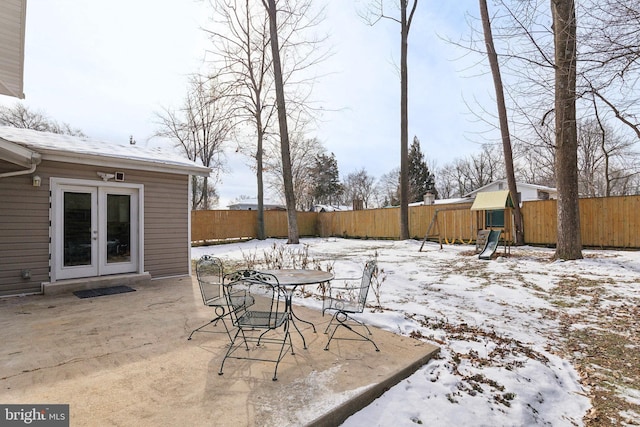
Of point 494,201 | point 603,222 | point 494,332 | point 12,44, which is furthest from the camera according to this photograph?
point 494,201

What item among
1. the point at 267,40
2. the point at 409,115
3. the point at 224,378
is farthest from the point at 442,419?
the point at 267,40

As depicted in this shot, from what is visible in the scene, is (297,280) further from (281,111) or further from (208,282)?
(281,111)

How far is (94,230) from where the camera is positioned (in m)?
5.46

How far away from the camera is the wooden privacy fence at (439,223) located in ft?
31.0

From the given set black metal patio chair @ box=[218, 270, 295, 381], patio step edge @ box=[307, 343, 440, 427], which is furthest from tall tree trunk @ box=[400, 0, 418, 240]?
patio step edge @ box=[307, 343, 440, 427]

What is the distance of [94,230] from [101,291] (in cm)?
107

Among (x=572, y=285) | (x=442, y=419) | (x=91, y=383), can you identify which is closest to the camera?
(x=442, y=419)

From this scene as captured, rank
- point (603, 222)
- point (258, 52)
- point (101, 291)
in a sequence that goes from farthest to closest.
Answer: point (258, 52)
point (603, 222)
point (101, 291)

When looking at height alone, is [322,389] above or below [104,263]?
below

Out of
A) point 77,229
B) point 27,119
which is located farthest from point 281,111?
point 27,119

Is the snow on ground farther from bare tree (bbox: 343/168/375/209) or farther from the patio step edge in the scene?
bare tree (bbox: 343/168/375/209)

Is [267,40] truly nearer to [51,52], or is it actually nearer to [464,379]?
[51,52]

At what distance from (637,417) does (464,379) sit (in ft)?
3.41

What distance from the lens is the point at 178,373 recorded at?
2396 millimetres
